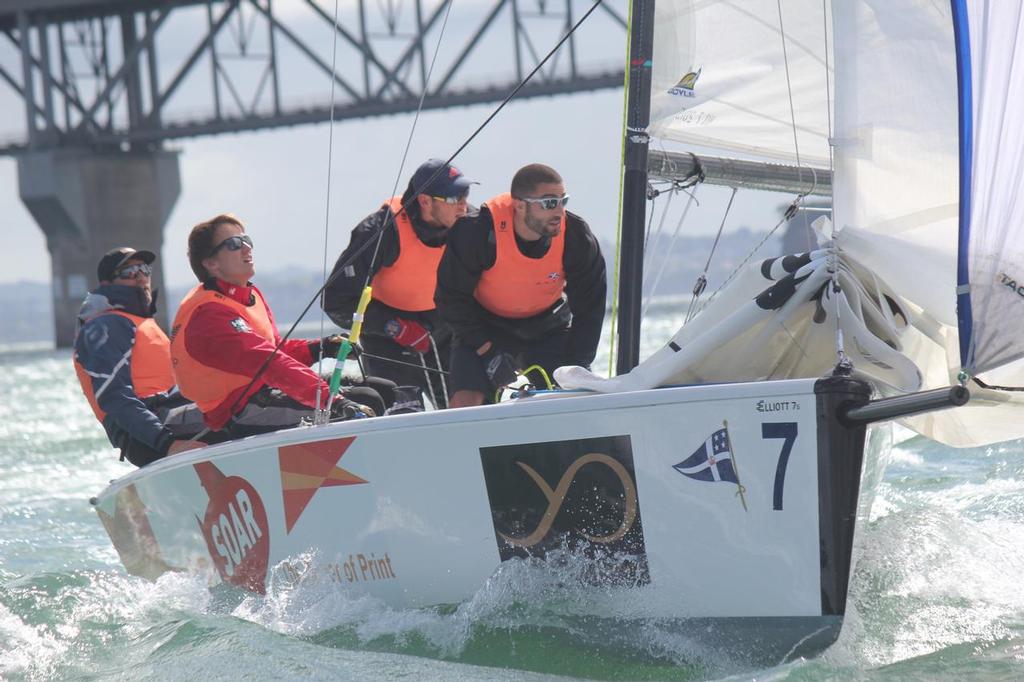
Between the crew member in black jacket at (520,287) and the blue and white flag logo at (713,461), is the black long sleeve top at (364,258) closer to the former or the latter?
the crew member in black jacket at (520,287)

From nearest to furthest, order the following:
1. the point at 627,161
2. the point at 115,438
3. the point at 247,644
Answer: the point at 247,644
the point at 627,161
the point at 115,438

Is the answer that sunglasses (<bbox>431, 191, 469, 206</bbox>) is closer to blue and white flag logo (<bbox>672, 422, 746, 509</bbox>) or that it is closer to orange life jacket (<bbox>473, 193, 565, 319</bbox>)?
orange life jacket (<bbox>473, 193, 565, 319</bbox>)

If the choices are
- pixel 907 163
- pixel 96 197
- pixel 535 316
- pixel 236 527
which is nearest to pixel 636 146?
pixel 535 316

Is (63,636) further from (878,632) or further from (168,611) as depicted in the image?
(878,632)

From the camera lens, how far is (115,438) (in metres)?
4.83

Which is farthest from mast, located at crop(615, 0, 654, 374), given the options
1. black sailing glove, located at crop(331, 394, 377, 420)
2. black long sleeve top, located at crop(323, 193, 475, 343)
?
black long sleeve top, located at crop(323, 193, 475, 343)

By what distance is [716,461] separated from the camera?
3066 mm

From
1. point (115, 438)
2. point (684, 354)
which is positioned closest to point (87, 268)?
point (115, 438)

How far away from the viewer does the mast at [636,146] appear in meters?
3.95

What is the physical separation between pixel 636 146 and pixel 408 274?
1.13m

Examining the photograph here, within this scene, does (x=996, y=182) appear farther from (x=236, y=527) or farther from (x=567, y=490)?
(x=236, y=527)

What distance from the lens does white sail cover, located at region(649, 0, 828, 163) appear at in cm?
401

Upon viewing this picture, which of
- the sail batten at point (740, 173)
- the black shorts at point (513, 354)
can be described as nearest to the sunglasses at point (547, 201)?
the sail batten at point (740, 173)

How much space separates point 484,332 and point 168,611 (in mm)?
1331
